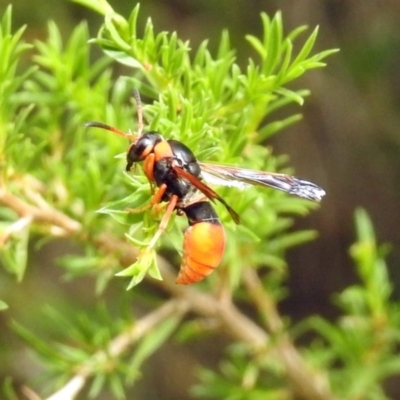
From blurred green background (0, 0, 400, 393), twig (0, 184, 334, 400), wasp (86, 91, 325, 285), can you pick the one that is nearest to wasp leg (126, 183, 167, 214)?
wasp (86, 91, 325, 285)

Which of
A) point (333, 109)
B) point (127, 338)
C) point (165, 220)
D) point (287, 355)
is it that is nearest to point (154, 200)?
point (165, 220)

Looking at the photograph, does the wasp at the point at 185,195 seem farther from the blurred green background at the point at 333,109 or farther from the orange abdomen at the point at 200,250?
the blurred green background at the point at 333,109

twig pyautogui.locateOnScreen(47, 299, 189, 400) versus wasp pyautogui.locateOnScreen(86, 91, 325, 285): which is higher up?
wasp pyautogui.locateOnScreen(86, 91, 325, 285)

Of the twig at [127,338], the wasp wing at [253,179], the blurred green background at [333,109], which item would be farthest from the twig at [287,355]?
the blurred green background at [333,109]

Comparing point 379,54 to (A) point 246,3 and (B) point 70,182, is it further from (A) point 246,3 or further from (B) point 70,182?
(B) point 70,182

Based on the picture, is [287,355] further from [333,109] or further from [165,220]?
[333,109]

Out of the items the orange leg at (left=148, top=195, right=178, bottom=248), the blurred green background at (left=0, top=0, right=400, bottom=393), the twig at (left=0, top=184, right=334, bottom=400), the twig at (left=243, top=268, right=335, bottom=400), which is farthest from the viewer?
the blurred green background at (left=0, top=0, right=400, bottom=393)

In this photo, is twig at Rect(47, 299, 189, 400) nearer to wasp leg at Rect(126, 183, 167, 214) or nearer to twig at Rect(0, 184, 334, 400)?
twig at Rect(0, 184, 334, 400)
